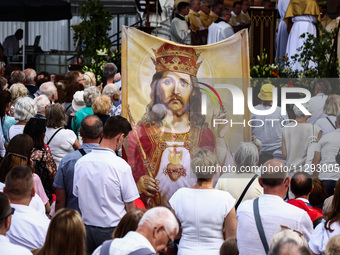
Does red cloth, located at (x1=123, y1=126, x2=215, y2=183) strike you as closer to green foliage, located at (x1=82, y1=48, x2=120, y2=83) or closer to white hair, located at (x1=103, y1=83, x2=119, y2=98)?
white hair, located at (x1=103, y1=83, x2=119, y2=98)

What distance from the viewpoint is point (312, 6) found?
13.6 meters

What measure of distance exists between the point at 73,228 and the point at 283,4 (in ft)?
34.8

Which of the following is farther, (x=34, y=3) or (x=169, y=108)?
(x=34, y=3)

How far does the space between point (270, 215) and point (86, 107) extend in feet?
12.8

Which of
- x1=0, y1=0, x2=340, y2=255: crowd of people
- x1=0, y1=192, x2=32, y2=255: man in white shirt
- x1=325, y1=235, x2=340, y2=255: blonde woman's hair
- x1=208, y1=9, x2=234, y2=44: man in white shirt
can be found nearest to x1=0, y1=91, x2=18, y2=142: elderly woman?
x1=0, y1=0, x2=340, y2=255: crowd of people

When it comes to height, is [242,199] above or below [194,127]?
below

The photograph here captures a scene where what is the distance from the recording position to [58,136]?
6.98m

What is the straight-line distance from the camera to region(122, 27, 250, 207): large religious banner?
21.7 feet

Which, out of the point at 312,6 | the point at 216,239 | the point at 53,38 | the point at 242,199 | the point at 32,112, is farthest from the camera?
the point at 53,38

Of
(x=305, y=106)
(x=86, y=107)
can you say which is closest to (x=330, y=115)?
(x=305, y=106)

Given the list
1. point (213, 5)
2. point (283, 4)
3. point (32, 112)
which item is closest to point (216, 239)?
point (32, 112)

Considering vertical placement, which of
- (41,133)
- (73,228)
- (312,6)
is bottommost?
(73,228)

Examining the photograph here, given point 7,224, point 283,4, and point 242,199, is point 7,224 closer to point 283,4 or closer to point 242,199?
point 242,199

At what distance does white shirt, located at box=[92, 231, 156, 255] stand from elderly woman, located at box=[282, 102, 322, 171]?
3.47 m
